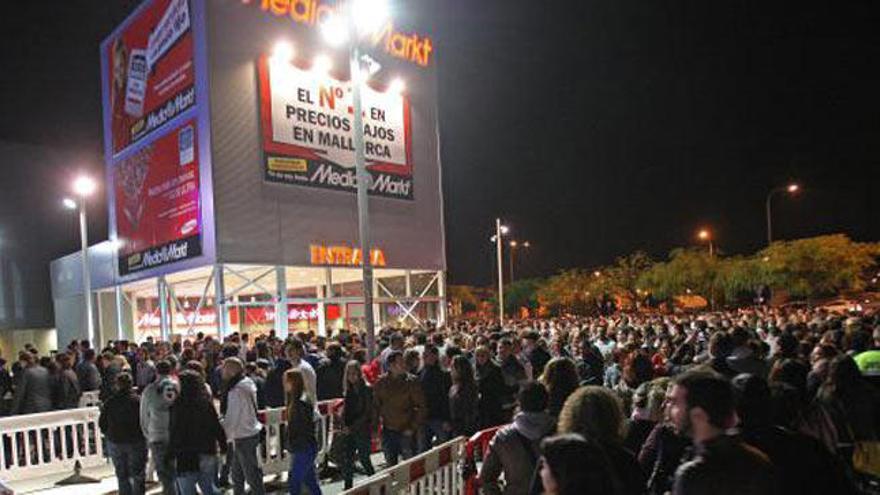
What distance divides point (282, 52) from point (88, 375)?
44.1 feet

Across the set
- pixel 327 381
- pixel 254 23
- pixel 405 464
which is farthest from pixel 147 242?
pixel 405 464

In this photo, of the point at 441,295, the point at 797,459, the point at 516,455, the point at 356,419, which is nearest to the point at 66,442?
the point at 356,419

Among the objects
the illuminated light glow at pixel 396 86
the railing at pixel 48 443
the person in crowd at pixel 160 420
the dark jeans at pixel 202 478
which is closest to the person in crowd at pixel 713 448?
the dark jeans at pixel 202 478

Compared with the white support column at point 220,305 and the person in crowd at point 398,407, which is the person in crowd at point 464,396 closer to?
the person in crowd at point 398,407

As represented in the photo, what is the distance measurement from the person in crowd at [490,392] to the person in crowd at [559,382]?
2.79 meters

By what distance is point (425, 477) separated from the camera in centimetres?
631

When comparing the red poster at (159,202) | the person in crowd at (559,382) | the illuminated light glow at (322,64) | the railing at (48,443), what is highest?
the illuminated light glow at (322,64)

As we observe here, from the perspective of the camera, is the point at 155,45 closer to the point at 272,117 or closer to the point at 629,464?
the point at 272,117

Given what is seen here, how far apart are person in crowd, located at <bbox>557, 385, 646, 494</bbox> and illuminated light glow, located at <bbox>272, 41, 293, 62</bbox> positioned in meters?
21.9

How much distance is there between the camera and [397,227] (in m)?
27.8

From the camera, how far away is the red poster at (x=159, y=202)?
22.9m

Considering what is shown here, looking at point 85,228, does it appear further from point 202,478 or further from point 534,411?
point 534,411

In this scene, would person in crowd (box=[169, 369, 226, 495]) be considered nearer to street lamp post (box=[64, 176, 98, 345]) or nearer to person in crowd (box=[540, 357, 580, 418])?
person in crowd (box=[540, 357, 580, 418])

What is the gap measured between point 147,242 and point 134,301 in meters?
8.36
